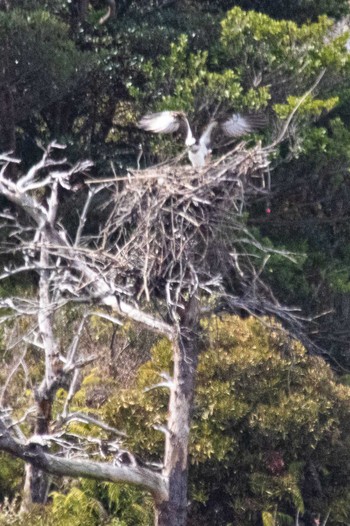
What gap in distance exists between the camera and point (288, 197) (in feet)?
49.1

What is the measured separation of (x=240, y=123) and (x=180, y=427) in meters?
3.81

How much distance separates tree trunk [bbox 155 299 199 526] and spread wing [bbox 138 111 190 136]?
10.2 ft

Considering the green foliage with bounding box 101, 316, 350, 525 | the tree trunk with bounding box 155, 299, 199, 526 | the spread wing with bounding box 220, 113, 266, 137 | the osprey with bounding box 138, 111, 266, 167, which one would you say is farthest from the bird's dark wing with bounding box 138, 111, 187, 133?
the tree trunk with bounding box 155, 299, 199, 526

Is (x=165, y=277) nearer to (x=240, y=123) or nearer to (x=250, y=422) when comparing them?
(x=240, y=123)

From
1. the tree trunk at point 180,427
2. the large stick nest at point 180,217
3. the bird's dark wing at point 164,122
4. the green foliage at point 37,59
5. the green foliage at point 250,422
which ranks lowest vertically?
the green foliage at point 250,422

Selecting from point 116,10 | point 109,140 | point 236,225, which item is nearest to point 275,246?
point 109,140

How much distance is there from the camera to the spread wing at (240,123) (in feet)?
30.9

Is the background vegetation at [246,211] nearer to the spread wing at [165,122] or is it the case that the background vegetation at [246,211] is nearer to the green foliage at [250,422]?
the green foliage at [250,422]

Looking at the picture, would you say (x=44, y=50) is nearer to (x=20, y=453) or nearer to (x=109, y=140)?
(x=109, y=140)

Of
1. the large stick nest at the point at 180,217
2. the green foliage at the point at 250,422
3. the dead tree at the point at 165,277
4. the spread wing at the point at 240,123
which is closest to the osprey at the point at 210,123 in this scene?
the spread wing at the point at 240,123

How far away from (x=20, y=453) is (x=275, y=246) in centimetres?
857

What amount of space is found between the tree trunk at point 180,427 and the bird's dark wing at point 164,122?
123 inches

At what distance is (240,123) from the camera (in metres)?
9.52

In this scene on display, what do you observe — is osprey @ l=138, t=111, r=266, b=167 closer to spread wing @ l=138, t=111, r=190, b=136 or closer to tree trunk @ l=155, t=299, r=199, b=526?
spread wing @ l=138, t=111, r=190, b=136
